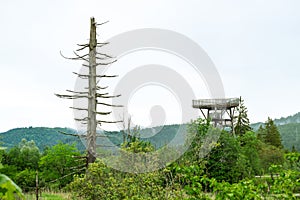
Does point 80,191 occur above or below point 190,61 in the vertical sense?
below

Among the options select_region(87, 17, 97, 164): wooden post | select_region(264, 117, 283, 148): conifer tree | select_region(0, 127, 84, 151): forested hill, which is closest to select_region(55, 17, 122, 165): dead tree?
select_region(87, 17, 97, 164): wooden post

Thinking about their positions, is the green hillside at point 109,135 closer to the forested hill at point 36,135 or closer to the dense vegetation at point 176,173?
the forested hill at point 36,135

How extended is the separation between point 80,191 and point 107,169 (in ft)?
2.80

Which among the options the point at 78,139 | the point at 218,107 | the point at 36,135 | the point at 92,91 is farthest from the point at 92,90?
the point at 36,135

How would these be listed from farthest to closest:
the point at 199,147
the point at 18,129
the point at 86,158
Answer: the point at 18,129
the point at 199,147
the point at 86,158

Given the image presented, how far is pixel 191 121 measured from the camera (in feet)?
55.0

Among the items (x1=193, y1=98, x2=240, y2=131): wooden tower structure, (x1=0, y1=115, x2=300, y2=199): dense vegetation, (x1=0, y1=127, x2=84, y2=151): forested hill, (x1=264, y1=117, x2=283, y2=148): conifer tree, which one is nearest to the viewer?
(x1=0, y1=115, x2=300, y2=199): dense vegetation

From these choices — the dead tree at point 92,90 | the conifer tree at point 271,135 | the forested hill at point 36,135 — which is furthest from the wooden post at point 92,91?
the conifer tree at point 271,135

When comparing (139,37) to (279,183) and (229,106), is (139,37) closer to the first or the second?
(279,183)

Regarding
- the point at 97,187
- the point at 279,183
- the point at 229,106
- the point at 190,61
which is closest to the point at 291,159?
the point at 279,183

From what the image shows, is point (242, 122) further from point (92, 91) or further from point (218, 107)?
point (92, 91)

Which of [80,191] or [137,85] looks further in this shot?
[137,85]

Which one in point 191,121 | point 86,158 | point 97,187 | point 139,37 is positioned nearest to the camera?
point 97,187

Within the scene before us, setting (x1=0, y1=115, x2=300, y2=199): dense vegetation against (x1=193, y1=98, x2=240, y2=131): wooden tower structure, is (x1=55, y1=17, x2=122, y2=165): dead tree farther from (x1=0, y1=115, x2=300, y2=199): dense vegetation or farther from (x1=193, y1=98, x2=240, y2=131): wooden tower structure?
(x1=193, y1=98, x2=240, y2=131): wooden tower structure
